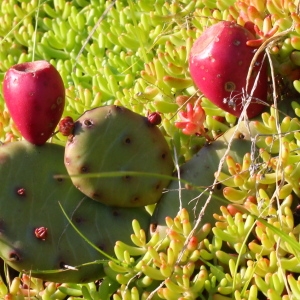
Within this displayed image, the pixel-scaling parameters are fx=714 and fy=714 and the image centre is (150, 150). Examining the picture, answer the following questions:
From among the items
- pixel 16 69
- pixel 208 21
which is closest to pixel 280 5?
pixel 208 21

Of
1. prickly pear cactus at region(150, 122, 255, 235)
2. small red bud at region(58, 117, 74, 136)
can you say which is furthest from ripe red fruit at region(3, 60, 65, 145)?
prickly pear cactus at region(150, 122, 255, 235)

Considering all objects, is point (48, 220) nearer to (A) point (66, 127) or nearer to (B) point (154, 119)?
(A) point (66, 127)

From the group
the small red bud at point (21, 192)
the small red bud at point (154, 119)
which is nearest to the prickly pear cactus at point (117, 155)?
the small red bud at point (154, 119)

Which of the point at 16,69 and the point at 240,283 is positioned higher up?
the point at 16,69

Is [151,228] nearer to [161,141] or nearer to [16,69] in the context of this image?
[161,141]

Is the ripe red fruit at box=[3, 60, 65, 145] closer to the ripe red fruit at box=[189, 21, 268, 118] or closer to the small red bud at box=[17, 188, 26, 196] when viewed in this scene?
the small red bud at box=[17, 188, 26, 196]

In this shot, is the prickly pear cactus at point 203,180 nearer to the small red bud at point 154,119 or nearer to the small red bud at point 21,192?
the small red bud at point 154,119

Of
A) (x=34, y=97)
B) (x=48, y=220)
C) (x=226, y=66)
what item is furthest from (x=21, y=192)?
(x=226, y=66)
